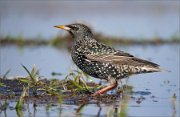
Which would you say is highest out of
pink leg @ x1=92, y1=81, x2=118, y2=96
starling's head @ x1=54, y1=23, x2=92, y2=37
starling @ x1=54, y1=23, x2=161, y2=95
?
starling's head @ x1=54, y1=23, x2=92, y2=37

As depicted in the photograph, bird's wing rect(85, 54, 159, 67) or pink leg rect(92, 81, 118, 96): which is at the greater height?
bird's wing rect(85, 54, 159, 67)

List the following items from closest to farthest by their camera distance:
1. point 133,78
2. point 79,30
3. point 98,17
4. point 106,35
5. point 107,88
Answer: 1. point 107,88
2. point 79,30
3. point 133,78
4. point 106,35
5. point 98,17

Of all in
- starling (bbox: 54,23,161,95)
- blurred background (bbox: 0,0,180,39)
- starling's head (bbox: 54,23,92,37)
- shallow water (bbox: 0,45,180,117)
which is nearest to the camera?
shallow water (bbox: 0,45,180,117)

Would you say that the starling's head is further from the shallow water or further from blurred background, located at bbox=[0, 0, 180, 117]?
the shallow water

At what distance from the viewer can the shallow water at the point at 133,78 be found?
35.6 feet

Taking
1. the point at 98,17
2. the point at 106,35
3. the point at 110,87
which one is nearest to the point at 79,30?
the point at 110,87

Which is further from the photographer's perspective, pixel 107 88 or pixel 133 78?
pixel 133 78

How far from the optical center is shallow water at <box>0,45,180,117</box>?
10.9m

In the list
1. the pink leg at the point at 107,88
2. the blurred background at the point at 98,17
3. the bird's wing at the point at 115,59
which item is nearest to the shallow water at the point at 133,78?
the pink leg at the point at 107,88

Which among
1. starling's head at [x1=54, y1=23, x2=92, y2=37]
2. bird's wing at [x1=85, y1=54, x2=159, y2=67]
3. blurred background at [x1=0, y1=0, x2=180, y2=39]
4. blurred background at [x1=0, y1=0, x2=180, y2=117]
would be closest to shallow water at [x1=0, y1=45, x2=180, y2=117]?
blurred background at [x1=0, y1=0, x2=180, y2=117]

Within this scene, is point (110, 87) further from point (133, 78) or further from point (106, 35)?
point (106, 35)

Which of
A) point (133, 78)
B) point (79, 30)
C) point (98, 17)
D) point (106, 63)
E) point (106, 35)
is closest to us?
point (106, 63)

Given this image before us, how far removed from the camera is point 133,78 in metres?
14.6

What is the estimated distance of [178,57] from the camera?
17531 millimetres
